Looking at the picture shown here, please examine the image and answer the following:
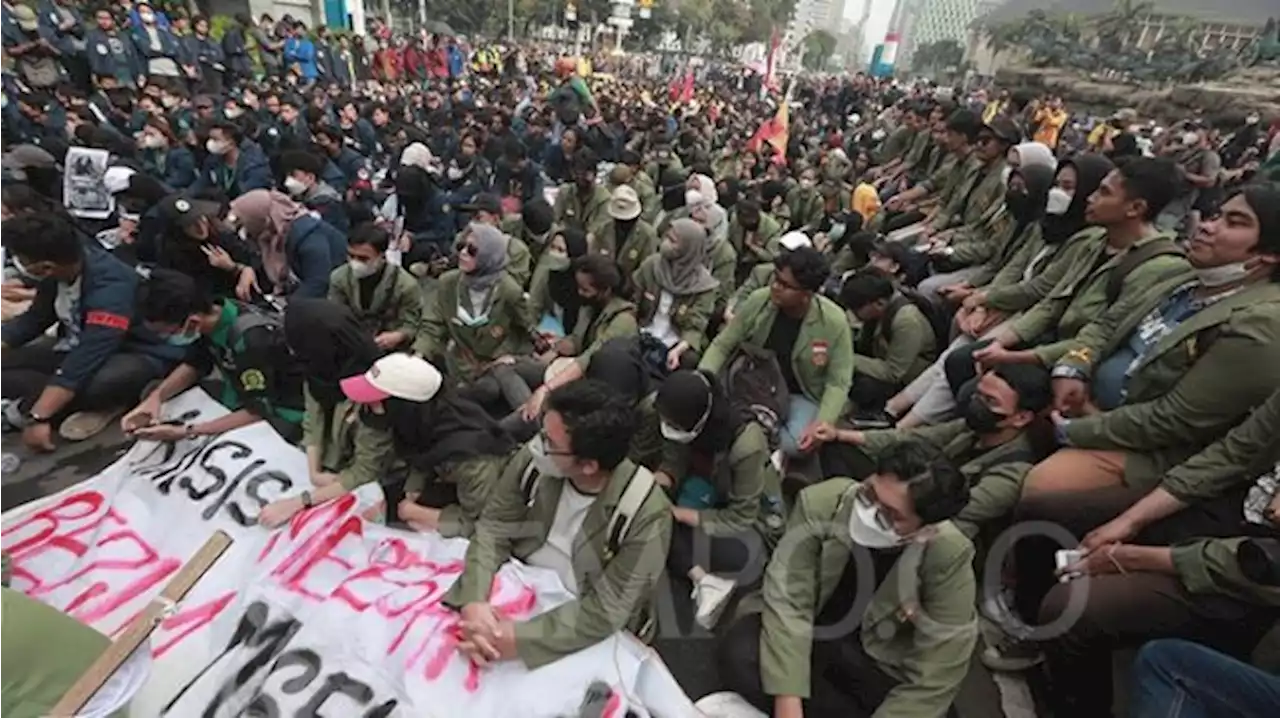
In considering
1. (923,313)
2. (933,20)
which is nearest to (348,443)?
(923,313)

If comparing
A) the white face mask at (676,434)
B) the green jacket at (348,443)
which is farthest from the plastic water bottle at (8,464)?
the white face mask at (676,434)

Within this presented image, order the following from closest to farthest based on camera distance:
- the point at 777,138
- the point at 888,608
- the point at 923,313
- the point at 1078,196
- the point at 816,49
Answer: the point at 888,608
the point at 1078,196
the point at 923,313
the point at 777,138
the point at 816,49

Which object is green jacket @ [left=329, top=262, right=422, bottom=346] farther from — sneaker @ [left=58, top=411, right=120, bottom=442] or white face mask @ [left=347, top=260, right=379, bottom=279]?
sneaker @ [left=58, top=411, right=120, bottom=442]

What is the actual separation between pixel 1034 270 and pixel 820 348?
1.76 metres

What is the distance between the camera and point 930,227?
7215mm

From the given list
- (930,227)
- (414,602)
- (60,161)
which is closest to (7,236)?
(414,602)

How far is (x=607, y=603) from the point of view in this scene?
7.95ft

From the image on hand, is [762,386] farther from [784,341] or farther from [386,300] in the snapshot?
[386,300]

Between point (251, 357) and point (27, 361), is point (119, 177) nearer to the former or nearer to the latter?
point (27, 361)

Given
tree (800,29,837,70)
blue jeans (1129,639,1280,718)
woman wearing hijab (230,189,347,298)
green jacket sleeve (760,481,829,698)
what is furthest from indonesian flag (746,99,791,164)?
tree (800,29,837,70)

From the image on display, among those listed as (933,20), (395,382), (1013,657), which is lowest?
(1013,657)

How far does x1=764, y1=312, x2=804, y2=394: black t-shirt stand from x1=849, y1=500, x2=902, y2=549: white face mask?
184 centimetres

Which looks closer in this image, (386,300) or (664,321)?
(386,300)

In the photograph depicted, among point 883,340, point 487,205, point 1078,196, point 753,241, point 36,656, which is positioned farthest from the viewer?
point 753,241
